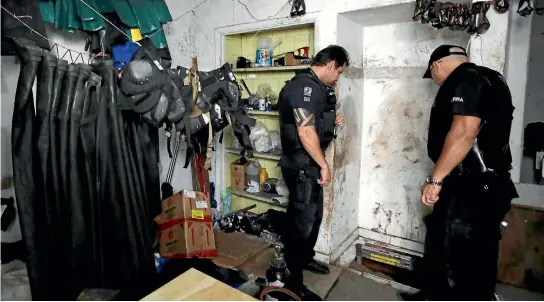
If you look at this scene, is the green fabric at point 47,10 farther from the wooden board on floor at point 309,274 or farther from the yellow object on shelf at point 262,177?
the wooden board on floor at point 309,274

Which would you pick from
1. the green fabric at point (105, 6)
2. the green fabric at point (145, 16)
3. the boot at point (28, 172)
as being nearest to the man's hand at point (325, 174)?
the boot at point (28, 172)

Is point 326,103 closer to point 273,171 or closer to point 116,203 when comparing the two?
point 273,171


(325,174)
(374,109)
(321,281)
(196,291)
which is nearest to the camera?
(196,291)

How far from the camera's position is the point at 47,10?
193cm

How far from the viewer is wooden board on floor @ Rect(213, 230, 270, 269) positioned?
2.35m

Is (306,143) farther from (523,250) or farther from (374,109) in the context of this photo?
(523,250)

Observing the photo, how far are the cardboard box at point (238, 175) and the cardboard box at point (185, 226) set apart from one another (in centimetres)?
71

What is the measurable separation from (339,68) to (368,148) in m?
0.88

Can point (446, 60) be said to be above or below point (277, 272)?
above

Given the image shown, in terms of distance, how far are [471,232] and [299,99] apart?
46.8 inches

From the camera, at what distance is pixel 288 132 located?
6.83ft

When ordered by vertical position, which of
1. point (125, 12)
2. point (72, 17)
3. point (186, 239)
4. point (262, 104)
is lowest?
point (186, 239)

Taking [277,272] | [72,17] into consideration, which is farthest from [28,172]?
[277,272]

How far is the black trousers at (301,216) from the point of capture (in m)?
2.06
